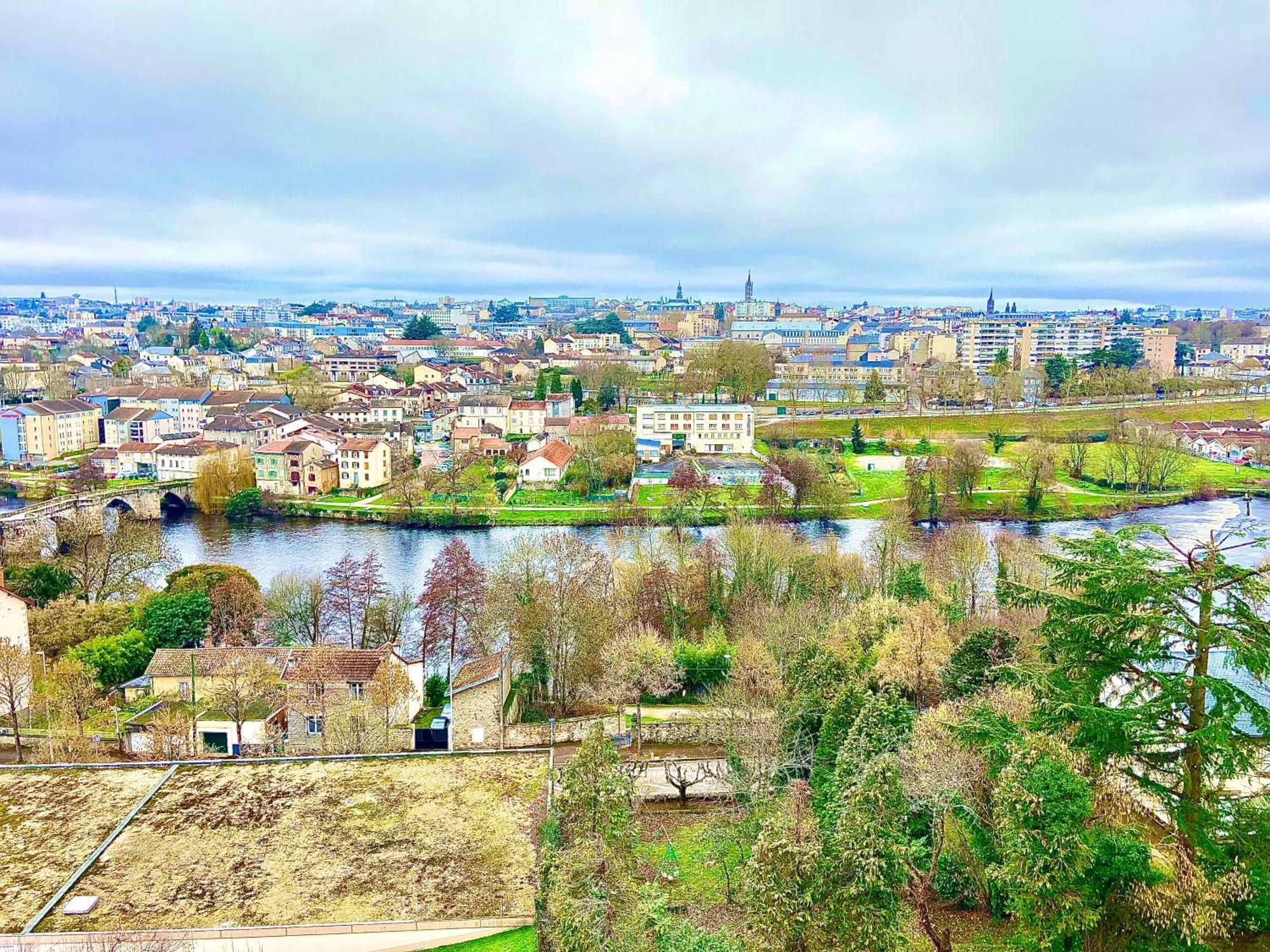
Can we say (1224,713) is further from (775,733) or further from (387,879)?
(387,879)

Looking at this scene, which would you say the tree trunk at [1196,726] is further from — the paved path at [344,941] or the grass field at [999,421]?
the grass field at [999,421]

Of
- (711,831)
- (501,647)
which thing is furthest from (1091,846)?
(501,647)

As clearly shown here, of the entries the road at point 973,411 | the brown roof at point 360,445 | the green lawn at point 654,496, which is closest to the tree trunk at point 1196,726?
the green lawn at point 654,496

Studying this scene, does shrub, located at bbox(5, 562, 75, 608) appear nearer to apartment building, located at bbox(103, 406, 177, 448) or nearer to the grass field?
apartment building, located at bbox(103, 406, 177, 448)

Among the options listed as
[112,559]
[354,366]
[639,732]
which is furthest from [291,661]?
[354,366]

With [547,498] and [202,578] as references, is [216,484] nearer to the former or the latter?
[547,498]
